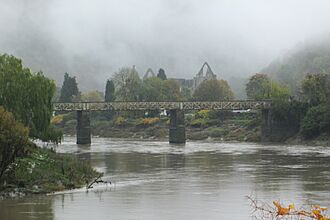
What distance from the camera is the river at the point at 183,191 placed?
40.1 metres

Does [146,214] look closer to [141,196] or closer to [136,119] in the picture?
[141,196]

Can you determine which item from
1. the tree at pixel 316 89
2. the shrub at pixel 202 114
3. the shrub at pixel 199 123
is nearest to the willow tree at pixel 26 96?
the tree at pixel 316 89

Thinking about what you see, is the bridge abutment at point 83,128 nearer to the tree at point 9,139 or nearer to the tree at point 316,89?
the tree at point 316,89

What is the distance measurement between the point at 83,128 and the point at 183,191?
92.9 m

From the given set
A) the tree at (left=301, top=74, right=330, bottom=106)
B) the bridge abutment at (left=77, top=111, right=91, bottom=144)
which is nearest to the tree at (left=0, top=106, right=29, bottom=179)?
the bridge abutment at (left=77, top=111, right=91, bottom=144)

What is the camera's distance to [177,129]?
142375 mm

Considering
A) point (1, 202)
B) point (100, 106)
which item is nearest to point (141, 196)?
point (1, 202)

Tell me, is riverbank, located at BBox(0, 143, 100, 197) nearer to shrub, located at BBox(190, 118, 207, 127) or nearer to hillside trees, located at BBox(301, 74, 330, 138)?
hillside trees, located at BBox(301, 74, 330, 138)

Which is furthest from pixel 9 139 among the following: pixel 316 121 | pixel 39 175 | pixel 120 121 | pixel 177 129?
pixel 120 121

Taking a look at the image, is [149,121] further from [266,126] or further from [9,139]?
A: [9,139]

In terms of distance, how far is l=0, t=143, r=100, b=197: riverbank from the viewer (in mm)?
47875

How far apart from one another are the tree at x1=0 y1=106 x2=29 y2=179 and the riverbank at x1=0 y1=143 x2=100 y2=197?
1732 millimetres

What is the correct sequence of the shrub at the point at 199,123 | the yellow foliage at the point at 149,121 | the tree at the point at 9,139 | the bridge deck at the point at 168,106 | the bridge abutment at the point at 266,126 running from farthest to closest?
the yellow foliage at the point at 149,121 → the shrub at the point at 199,123 → the bridge deck at the point at 168,106 → the bridge abutment at the point at 266,126 → the tree at the point at 9,139

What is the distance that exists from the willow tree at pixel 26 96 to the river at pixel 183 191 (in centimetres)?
837
